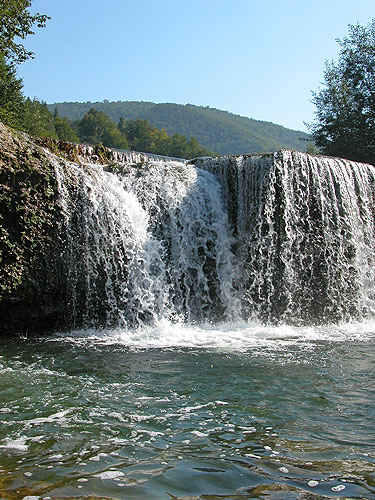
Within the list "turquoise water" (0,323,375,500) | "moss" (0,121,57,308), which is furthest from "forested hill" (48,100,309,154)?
"turquoise water" (0,323,375,500)

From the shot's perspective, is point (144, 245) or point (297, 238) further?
point (297, 238)

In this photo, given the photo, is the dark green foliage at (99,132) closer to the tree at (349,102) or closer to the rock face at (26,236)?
the tree at (349,102)

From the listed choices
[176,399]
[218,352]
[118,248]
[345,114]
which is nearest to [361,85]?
[345,114]

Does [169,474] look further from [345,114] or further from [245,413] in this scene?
[345,114]

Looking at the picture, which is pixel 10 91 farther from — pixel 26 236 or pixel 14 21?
pixel 26 236

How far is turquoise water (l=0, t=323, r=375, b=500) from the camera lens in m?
2.67

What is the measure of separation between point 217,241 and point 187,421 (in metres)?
6.97

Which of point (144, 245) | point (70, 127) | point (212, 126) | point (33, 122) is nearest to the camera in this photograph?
point (144, 245)

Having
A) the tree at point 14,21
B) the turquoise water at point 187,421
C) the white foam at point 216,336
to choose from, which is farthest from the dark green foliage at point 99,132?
the turquoise water at point 187,421

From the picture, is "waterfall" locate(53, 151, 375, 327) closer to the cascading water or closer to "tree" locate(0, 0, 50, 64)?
the cascading water

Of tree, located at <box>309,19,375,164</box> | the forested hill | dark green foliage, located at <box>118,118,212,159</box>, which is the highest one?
the forested hill

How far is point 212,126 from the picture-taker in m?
133

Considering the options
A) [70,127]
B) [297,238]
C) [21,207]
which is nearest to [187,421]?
[21,207]

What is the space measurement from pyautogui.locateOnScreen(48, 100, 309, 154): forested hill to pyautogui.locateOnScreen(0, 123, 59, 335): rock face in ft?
322
